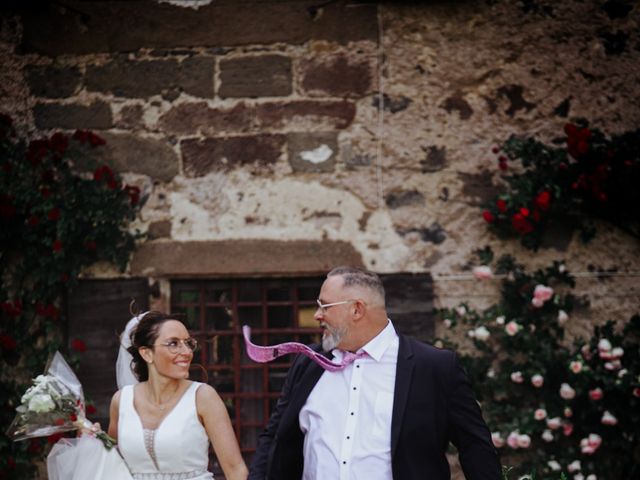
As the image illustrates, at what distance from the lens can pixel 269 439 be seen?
3385mm

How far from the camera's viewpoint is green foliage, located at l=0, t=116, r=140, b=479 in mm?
4723

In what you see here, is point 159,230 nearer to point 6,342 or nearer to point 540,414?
point 6,342

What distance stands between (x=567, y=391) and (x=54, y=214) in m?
3.16

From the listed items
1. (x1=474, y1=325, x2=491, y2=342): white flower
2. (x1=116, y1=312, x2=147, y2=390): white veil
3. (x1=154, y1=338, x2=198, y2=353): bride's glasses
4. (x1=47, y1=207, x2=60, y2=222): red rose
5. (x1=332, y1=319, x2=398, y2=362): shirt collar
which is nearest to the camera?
(x1=332, y1=319, x2=398, y2=362): shirt collar

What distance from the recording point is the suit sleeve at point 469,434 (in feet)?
9.77

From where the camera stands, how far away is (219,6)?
5000 mm

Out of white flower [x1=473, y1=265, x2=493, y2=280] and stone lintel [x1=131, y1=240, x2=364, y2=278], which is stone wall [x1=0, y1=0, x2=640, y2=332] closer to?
stone lintel [x1=131, y1=240, x2=364, y2=278]

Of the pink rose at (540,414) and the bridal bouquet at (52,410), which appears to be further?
the pink rose at (540,414)

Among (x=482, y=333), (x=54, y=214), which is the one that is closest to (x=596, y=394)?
(x=482, y=333)

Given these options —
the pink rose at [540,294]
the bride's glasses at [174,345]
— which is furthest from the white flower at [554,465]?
the bride's glasses at [174,345]

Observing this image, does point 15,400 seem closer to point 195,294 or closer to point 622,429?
point 195,294

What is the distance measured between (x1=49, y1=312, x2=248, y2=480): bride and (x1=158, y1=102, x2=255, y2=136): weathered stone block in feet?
5.48

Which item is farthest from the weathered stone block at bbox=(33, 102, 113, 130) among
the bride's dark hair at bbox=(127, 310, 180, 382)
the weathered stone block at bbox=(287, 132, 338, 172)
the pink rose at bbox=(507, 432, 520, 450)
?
the pink rose at bbox=(507, 432, 520, 450)

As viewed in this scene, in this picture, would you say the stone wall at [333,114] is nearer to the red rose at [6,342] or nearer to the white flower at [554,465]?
the red rose at [6,342]
